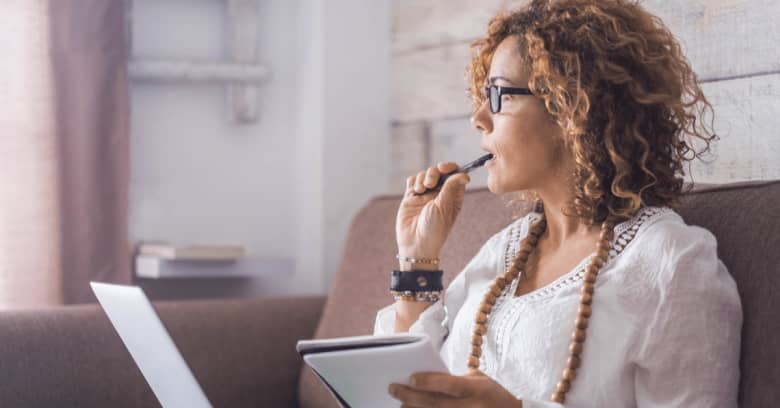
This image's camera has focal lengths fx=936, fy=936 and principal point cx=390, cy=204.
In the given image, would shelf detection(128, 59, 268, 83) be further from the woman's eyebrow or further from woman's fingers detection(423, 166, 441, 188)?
the woman's eyebrow

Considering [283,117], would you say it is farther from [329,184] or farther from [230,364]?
[230,364]

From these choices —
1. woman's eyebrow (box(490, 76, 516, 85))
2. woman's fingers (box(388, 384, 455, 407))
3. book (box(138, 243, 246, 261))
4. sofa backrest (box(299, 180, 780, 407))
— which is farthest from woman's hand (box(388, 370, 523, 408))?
book (box(138, 243, 246, 261))

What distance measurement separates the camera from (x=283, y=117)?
Result: 253cm

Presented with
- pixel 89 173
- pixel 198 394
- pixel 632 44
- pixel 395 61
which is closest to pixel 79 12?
pixel 89 173

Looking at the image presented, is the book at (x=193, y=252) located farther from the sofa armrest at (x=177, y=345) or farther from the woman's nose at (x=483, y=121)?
the woman's nose at (x=483, y=121)

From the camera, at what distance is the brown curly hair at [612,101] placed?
49.2 inches

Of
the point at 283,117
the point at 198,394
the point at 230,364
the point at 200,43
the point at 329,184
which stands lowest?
the point at 230,364

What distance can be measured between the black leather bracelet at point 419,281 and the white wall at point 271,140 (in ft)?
3.34

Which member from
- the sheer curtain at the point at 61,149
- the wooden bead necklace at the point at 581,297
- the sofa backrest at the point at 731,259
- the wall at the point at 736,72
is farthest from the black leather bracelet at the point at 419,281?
the sheer curtain at the point at 61,149

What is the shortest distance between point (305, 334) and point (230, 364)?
0.63 ft

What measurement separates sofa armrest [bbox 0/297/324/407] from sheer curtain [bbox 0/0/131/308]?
0.33 metres

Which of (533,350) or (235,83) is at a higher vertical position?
(235,83)

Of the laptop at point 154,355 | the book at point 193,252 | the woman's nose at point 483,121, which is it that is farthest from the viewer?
the book at point 193,252

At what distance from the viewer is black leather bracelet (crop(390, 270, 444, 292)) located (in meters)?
1.42
